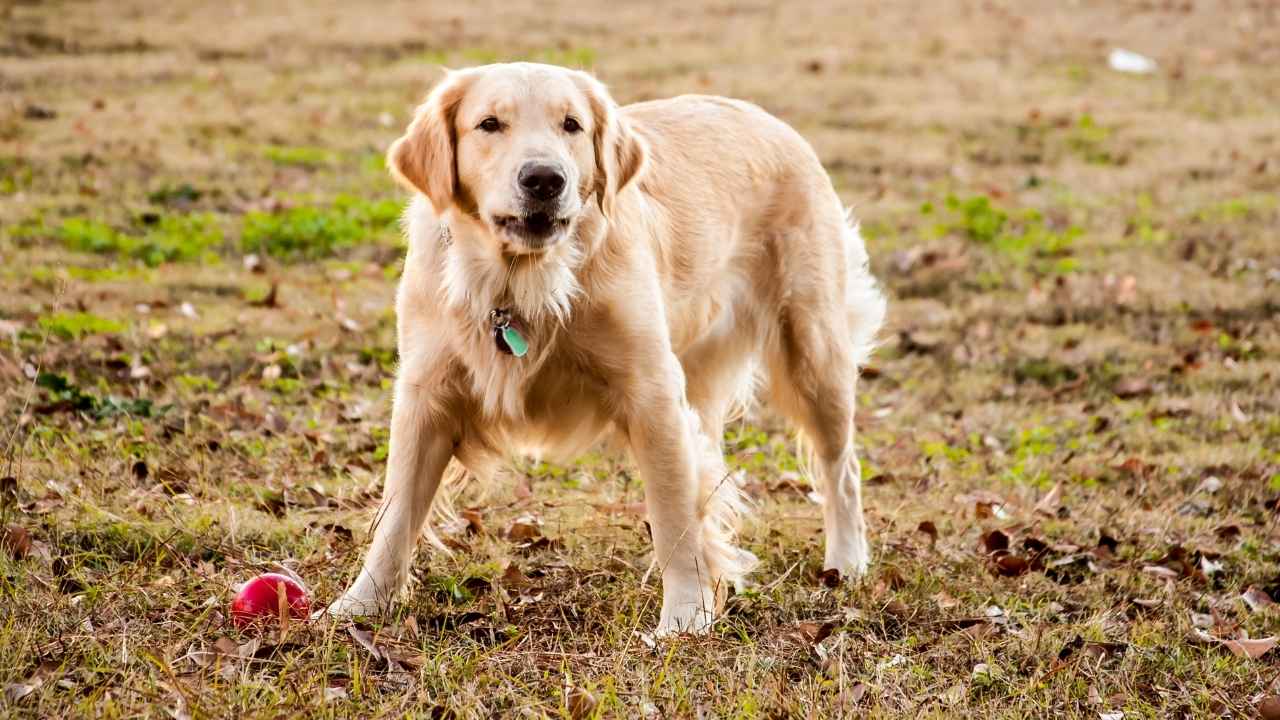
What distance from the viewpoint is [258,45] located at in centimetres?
1562

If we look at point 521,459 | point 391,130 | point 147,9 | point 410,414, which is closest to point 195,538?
point 410,414

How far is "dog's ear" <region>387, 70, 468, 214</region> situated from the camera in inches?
163

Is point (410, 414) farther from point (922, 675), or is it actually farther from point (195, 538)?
point (922, 675)

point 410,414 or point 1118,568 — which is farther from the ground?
point 410,414

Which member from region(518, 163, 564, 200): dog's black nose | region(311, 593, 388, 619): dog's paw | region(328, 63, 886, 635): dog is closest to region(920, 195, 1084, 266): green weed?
region(328, 63, 886, 635): dog

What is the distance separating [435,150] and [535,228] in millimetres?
468

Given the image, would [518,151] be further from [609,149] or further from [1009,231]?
[1009,231]

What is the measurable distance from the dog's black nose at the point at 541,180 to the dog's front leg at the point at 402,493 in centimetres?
80

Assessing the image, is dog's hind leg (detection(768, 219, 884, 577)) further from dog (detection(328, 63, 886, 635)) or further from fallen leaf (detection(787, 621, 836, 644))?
fallen leaf (detection(787, 621, 836, 644))

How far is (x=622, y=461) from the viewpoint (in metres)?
6.11

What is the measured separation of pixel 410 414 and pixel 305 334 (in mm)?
3446

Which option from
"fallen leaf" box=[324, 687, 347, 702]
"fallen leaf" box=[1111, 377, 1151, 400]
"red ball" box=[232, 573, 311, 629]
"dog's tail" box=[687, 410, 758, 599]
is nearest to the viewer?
"fallen leaf" box=[324, 687, 347, 702]

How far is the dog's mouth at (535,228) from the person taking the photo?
3.92m

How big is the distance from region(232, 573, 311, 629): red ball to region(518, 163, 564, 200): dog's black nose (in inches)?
53.8
